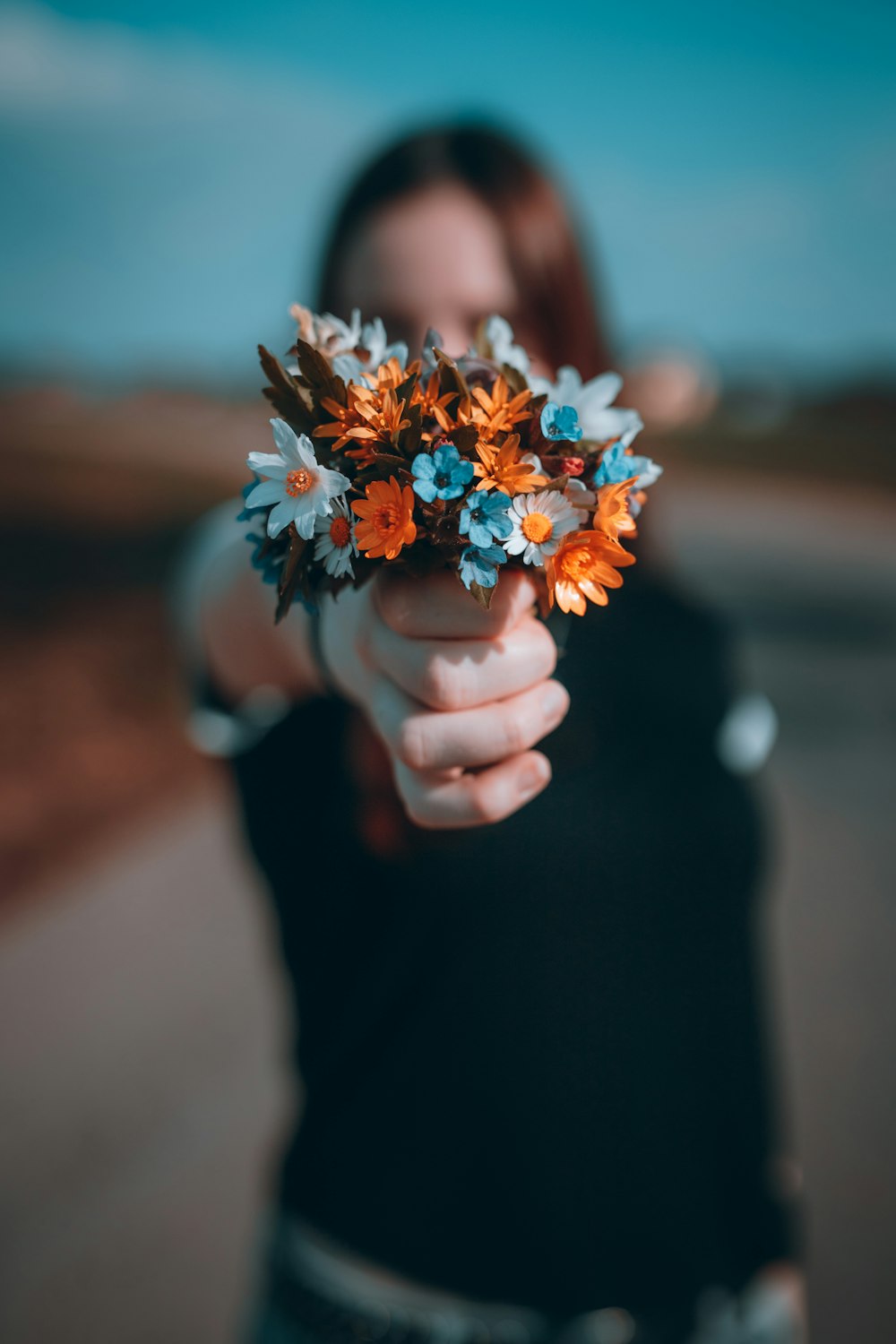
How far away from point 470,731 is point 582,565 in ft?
0.58

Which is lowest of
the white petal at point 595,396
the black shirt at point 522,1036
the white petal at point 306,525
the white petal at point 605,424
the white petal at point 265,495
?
the black shirt at point 522,1036

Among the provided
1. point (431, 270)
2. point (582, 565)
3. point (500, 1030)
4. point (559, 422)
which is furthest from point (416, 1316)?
point (431, 270)

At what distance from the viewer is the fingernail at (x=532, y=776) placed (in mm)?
766

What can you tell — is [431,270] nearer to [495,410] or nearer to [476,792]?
[495,410]

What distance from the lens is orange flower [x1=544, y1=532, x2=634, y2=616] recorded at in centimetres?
66

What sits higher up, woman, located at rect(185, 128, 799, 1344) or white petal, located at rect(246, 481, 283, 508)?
white petal, located at rect(246, 481, 283, 508)

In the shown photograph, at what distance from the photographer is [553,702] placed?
760 mm

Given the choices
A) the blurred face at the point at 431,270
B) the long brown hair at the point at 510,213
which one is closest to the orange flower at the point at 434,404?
the blurred face at the point at 431,270

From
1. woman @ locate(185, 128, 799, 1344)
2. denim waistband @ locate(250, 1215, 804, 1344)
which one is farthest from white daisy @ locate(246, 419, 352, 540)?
denim waistband @ locate(250, 1215, 804, 1344)

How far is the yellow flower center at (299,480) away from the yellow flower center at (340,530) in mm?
35

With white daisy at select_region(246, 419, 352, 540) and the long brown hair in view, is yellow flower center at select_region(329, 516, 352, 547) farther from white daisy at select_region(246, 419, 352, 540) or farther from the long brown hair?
the long brown hair

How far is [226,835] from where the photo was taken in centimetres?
441

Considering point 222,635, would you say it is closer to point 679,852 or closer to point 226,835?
point 679,852

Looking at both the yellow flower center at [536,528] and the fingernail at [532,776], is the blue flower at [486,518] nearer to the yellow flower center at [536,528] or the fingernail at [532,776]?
the yellow flower center at [536,528]
